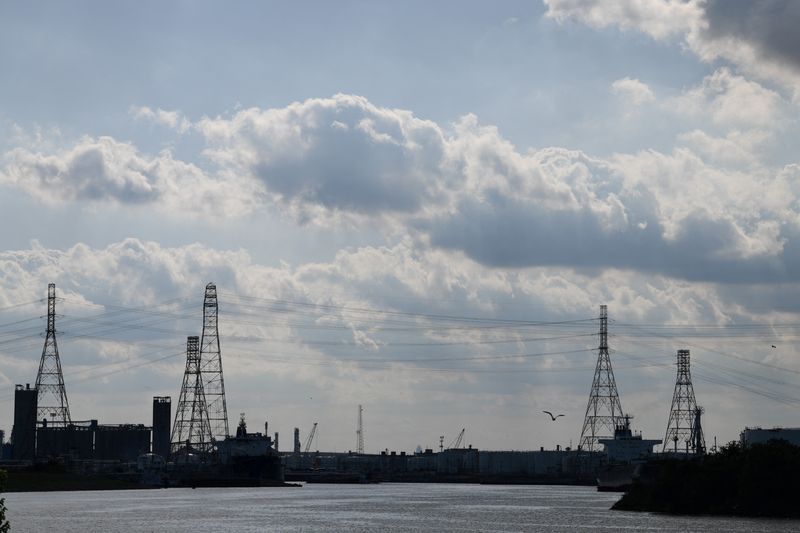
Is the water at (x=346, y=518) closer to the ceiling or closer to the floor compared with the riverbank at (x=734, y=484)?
closer to the floor

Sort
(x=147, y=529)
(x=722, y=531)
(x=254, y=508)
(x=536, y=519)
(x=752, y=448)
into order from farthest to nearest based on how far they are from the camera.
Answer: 1. (x=254, y=508)
2. (x=536, y=519)
3. (x=752, y=448)
4. (x=147, y=529)
5. (x=722, y=531)

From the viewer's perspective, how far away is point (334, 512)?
149250 millimetres

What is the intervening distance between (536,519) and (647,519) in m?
13.6

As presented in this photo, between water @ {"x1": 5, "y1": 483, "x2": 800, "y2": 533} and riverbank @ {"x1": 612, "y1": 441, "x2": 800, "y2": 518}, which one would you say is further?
riverbank @ {"x1": 612, "y1": 441, "x2": 800, "y2": 518}

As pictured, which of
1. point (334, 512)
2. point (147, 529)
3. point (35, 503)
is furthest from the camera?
point (35, 503)

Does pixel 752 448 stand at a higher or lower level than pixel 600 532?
higher

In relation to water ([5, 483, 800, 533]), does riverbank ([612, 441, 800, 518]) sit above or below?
above

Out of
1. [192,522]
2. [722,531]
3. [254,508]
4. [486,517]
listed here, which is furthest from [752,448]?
[254,508]

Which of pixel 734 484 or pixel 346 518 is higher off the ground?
pixel 734 484

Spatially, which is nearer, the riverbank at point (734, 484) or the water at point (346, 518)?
the water at point (346, 518)

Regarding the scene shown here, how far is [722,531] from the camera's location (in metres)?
101

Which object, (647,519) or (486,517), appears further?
(486,517)

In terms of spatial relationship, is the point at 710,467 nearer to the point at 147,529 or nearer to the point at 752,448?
the point at 752,448

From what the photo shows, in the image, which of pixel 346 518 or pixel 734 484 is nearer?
pixel 734 484
